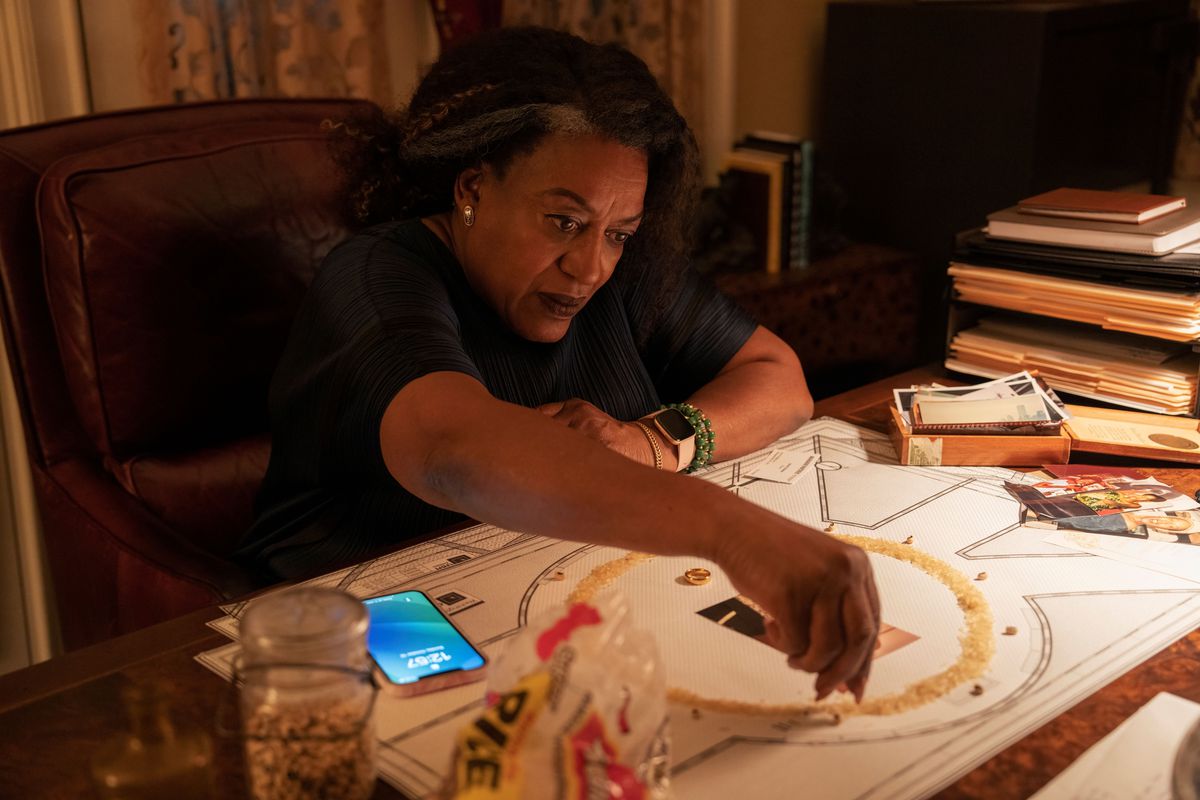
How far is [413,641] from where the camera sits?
1.04 metres

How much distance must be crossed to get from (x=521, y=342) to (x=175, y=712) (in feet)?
2.32

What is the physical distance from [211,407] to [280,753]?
36.4 inches

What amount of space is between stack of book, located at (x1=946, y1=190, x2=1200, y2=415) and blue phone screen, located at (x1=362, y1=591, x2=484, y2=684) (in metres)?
1.08

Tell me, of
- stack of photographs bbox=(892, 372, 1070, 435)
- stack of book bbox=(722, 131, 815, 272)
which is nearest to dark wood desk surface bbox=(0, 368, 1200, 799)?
stack of photographs bbox=(892, 372, 1070, 435)

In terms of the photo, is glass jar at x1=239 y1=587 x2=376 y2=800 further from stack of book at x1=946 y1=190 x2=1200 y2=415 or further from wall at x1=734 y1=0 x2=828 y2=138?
wall at x1=734 y1=0 x2=828 y2=138

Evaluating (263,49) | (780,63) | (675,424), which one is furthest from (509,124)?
(780,63)

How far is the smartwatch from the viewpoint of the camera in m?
1.48

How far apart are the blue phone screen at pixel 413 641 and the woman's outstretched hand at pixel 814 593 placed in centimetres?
26

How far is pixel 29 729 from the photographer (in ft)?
3.10

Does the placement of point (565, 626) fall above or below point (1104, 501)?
above

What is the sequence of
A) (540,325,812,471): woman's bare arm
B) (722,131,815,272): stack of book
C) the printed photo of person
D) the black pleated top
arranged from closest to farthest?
the black pleated top
the printed photo of person
(540,325,812,471): woman's bare arm
(722,131,815,272): stack of book

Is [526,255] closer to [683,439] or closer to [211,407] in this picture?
[683,439]

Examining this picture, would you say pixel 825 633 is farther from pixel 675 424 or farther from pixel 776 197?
pixel 776 197

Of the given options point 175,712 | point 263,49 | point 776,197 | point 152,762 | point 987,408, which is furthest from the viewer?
point 776,197
